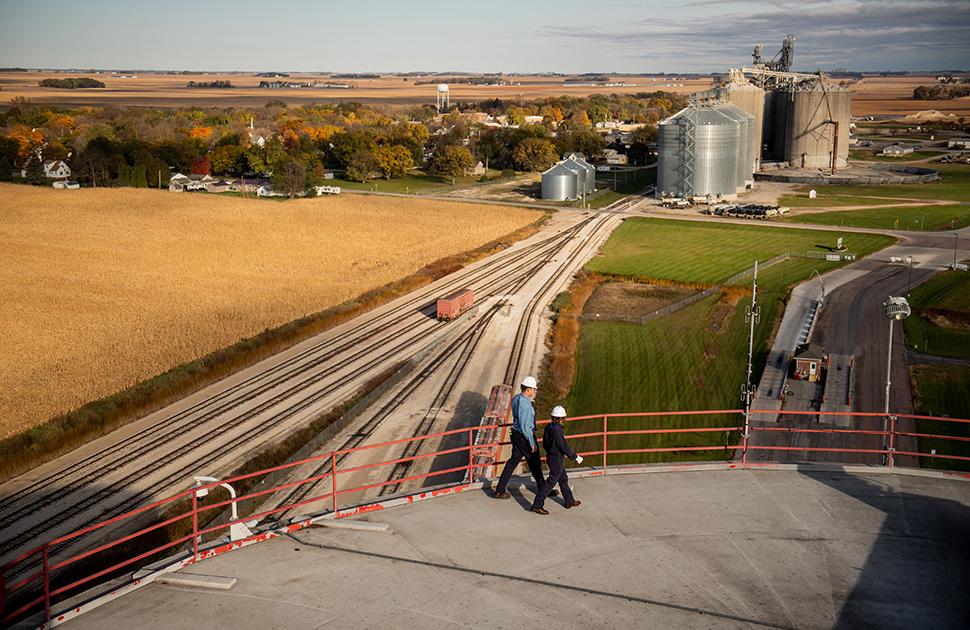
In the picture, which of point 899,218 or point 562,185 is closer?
→ point 899,218

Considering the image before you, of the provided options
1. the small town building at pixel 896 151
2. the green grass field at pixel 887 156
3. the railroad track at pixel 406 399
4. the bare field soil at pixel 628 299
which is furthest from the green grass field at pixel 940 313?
the small town building at pixel 896 151

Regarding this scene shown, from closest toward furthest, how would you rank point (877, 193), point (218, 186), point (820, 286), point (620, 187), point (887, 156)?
1. point (820, 286)
2. point (877, 193)
3. point (620, 187)
4. point (218, 186)
5. point (887, 156)

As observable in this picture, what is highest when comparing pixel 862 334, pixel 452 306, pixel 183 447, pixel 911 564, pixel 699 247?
pixel 911 564

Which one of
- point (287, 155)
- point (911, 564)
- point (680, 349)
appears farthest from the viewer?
point (287, 155)

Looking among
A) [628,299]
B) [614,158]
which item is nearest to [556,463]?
[628,299]

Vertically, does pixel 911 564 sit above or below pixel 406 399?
above

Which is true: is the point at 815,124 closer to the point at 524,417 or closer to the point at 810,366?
the point at 810,366

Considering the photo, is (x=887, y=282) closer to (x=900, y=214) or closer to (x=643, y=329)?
(x=643, y=329)
